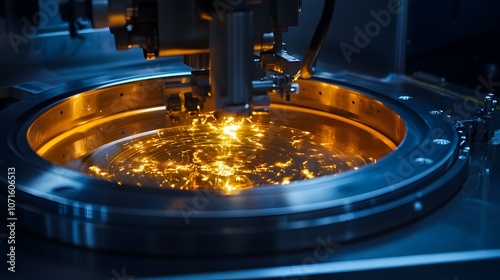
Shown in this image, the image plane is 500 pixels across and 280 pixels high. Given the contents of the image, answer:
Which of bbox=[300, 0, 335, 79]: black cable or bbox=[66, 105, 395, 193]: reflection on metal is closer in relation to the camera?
bbox=[300, 0, 335, 79]: black cable

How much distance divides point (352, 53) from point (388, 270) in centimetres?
118

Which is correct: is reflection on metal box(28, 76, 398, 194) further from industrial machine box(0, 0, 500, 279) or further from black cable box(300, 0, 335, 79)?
black cable box(300, 0, 335, 79)

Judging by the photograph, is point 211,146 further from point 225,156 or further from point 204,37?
point 204,37

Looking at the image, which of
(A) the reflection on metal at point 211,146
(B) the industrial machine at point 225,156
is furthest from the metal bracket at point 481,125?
(A) the reflection on metal at point 211,146

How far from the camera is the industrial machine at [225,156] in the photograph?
3.75ft

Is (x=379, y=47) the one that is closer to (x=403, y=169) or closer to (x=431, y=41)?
(x=431, y=41)

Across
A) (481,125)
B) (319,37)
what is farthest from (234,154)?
(481,125)

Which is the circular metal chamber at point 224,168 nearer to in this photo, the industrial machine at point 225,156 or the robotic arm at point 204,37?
the industrial machine at point 225,156

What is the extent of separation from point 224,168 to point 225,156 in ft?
0.23

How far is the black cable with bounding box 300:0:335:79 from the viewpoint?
52.1 inches

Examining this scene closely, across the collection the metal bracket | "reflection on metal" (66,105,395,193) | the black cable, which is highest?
the black cable

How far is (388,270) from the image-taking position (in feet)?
3.68

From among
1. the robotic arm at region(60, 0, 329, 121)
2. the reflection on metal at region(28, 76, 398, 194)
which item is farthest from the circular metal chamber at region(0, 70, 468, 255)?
the robotic arm at region(60, 0, 329, 121)

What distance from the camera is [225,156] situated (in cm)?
164
